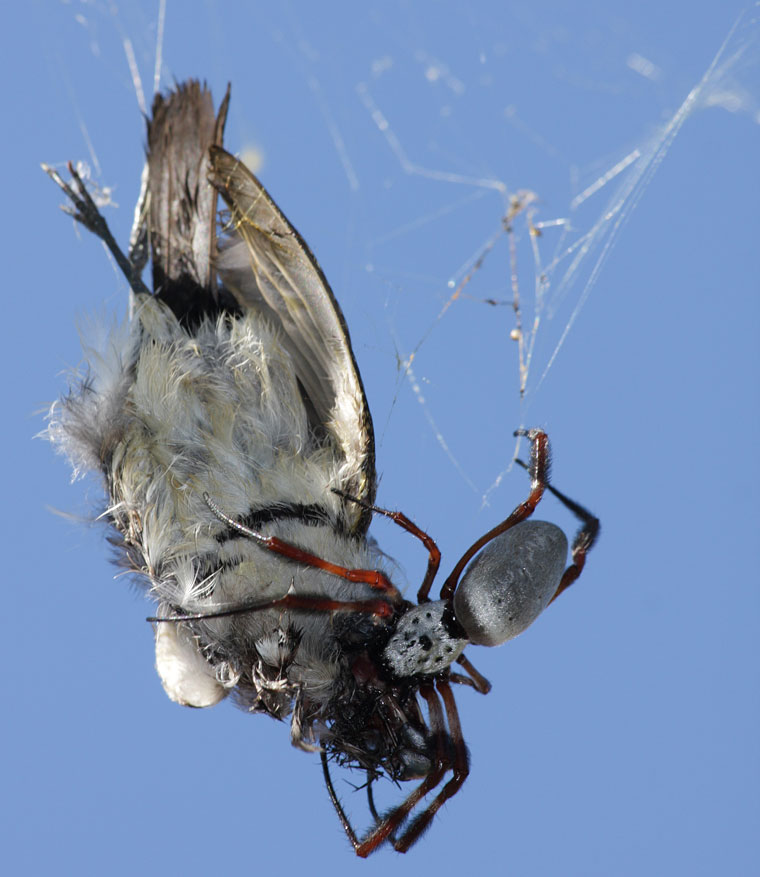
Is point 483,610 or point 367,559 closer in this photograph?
point 483,610

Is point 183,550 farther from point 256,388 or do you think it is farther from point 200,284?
point 200,284

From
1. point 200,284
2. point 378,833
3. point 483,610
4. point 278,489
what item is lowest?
point 378,833

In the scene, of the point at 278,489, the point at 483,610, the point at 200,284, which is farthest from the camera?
the point at 200,284

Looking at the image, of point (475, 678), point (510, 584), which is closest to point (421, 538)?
point (510, 584)

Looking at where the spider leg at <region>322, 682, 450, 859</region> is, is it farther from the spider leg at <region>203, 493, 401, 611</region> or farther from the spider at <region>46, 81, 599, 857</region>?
the spider leg at <region>203, 493, 401, 611</region>

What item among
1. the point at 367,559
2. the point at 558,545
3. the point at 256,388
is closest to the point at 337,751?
the point at 367,559

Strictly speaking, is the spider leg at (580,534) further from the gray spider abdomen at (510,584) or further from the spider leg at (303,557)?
the spider leg at (303,557)

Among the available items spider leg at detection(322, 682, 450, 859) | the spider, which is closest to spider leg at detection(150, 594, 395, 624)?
the spider
